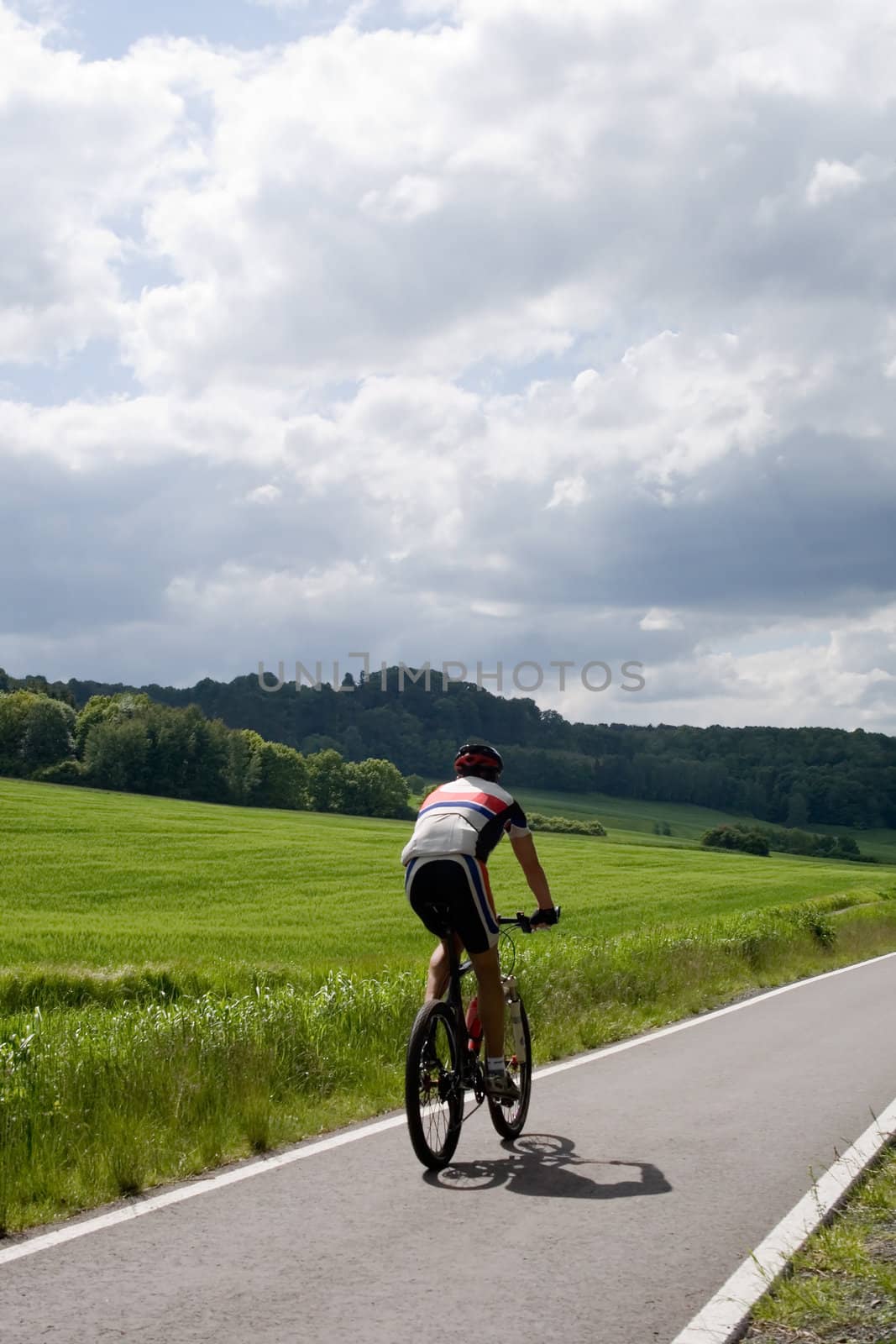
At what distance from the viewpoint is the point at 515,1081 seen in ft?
23.1

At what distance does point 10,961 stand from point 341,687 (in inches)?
4996

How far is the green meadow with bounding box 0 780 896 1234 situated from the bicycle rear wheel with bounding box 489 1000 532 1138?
44.8 inches

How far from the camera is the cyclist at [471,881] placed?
6430mm

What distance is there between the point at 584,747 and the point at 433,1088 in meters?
134

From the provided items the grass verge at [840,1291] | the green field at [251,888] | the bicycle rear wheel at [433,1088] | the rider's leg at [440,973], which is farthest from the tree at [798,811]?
the grass verge at [840,1291]

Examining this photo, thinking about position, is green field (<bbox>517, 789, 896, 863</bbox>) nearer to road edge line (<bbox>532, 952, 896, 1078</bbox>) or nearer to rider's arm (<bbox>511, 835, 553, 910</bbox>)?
road edge line (<bbox>532, 952, 896, 1078</bbox>)

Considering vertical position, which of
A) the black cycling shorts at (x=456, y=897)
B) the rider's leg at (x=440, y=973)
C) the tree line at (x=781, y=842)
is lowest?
the tree line at (x=781, y=842)

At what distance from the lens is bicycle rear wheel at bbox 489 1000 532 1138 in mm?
6805

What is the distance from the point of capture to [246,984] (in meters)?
17.6

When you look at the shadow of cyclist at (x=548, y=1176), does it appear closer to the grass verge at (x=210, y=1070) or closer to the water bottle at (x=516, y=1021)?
the water bottle at (x=516, y=1021)

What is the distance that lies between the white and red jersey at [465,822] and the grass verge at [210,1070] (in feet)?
6.08

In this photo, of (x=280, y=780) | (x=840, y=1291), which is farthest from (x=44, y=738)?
(x=840, y=1291)

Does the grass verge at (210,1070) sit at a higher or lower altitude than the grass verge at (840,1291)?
lower

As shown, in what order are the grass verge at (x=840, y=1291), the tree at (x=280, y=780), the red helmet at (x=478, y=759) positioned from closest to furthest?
the grass verge at (x=840, y=1291) → the red helmet at (x=478, y=759) → the tree at (x=280, y=780)
